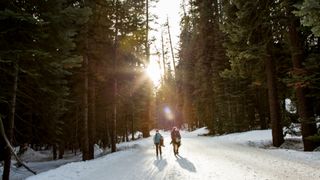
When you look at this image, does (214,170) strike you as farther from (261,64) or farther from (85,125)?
(261,64)

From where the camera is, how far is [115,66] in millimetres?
25984

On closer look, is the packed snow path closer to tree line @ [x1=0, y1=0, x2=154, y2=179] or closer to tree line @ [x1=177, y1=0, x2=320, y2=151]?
tree line @ [x1=177, y1=0, x2=320, y2=151]

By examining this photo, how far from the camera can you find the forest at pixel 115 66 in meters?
12.5

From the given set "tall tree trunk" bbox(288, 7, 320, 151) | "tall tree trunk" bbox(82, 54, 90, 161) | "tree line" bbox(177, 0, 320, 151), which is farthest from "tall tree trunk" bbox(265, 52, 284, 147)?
"tall tree trunk" bbox(82, 54, 90, 161)

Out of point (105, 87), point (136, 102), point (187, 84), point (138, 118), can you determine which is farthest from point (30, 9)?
point (187, 84)

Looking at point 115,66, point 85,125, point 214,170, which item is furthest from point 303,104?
Answer: point 115,66

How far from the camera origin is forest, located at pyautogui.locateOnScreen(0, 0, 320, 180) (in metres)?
12.5

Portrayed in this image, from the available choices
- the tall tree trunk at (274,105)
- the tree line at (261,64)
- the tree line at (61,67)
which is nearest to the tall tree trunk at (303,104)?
the tree line at (261,64)

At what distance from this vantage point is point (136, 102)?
136ft

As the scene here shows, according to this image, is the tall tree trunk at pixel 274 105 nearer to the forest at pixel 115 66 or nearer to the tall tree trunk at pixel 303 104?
the forest at pixel 115 66

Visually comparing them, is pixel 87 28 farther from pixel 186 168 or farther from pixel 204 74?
pixel 204 74

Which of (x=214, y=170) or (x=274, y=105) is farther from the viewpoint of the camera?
(x=274, y=105)

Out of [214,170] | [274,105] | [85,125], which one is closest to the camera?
[214,170]

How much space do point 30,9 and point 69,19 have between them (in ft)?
4.40
